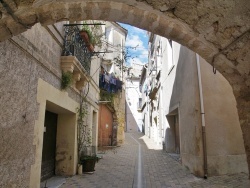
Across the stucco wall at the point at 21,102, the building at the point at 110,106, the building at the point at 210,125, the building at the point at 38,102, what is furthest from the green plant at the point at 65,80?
the building at the point at 110,106

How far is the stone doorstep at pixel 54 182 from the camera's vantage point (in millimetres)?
5484

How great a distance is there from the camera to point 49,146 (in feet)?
21.4

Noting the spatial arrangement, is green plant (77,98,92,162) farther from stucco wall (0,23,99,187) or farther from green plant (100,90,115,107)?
green plant (100,90,115,107)

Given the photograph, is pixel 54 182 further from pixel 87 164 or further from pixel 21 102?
pixel 21 102

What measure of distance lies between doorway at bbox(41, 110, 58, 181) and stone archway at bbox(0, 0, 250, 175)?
437cm

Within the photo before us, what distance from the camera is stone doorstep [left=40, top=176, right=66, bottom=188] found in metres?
5.48

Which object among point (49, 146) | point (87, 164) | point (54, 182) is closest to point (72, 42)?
point (49, 146)

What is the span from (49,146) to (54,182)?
1033 mm

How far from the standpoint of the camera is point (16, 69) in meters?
3.62

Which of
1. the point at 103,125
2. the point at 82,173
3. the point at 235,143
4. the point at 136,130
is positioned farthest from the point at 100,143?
the point at 136,130

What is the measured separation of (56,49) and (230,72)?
4.21 m

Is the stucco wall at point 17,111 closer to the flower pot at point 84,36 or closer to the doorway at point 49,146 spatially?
the doorway at point 49,146

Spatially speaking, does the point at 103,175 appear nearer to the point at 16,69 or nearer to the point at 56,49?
the point at 56,49

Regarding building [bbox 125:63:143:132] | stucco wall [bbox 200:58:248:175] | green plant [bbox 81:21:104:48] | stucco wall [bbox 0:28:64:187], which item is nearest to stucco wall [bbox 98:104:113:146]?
green plant [bbox 81:21:104:48]
